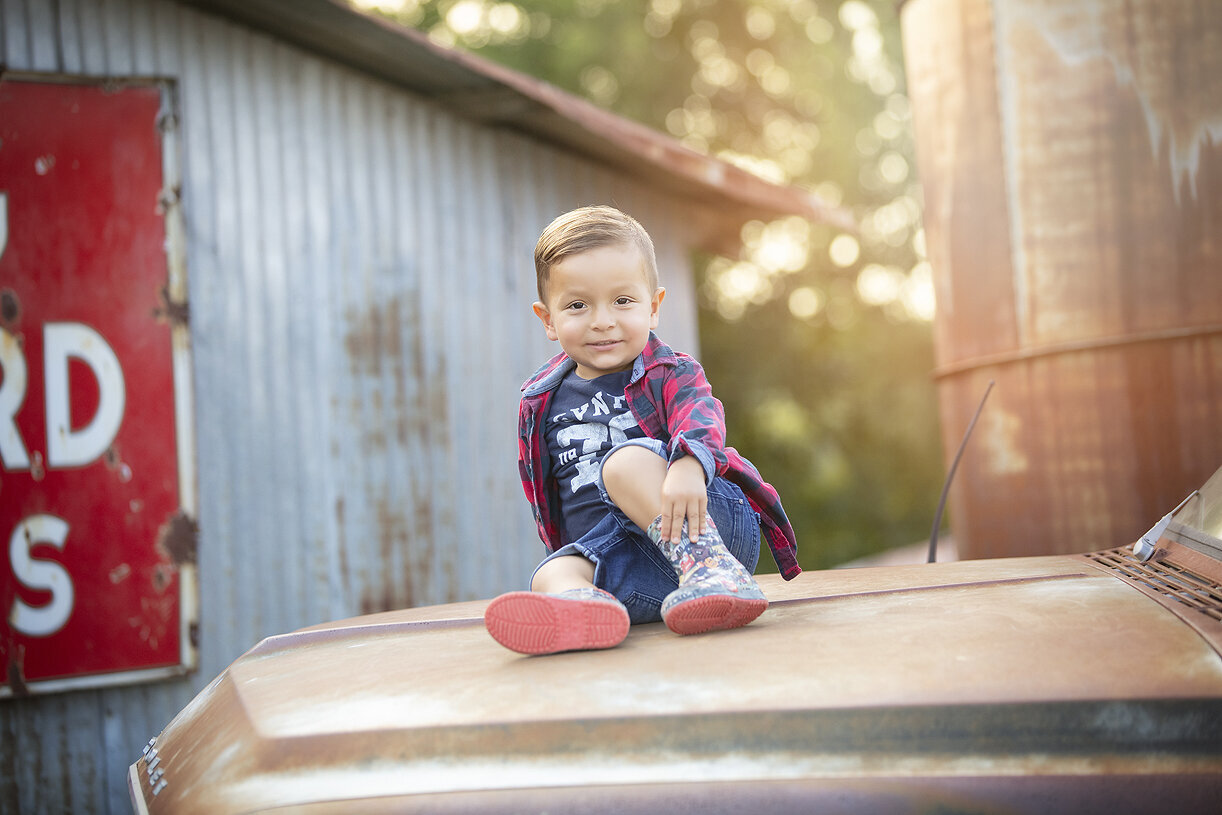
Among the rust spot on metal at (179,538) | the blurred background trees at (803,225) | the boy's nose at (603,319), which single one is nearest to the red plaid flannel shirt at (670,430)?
the boy's nose at (603,319)

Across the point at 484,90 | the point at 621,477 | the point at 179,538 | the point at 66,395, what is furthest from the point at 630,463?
the point at 484,90

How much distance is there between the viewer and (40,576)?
4.81 meters

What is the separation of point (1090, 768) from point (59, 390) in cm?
491

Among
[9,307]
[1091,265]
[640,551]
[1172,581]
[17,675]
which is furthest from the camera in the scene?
[9,307]

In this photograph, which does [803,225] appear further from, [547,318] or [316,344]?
[547,318]

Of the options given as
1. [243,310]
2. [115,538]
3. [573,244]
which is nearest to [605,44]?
[243,310]

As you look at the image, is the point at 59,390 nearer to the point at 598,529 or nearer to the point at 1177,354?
the point at 598,529

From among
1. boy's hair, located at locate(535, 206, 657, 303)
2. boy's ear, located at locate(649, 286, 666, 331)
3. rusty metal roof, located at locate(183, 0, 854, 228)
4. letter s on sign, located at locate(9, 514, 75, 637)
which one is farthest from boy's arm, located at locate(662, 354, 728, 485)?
letter s on sign, located at locate(9, 514, 75, 637)

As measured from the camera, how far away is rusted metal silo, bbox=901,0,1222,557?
4.15 meters

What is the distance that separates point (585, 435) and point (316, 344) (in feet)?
11.7

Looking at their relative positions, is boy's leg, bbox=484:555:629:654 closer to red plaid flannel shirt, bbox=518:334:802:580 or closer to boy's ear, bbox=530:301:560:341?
red plaid flannel shirt, bbox=518:334:802:580

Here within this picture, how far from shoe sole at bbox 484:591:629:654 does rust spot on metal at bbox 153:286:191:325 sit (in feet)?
13.2

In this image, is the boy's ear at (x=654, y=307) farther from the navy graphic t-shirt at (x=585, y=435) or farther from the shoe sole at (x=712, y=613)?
the shoe sole at (x=712, y=613)

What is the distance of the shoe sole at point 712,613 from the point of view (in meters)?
1.87
